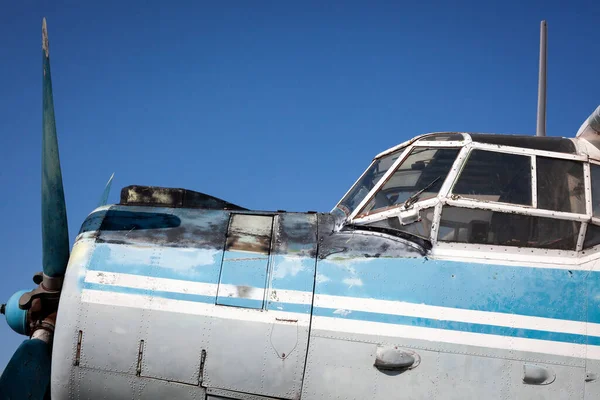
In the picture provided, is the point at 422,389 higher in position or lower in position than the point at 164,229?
lower

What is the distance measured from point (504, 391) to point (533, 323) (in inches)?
28.8

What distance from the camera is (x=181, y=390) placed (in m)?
6.92

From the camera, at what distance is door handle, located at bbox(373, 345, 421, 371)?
22.5 feet

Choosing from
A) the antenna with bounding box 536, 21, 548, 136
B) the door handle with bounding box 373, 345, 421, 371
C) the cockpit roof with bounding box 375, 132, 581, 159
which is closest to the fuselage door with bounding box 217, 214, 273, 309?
the door handle with bounding box 373, 345, 421, 371

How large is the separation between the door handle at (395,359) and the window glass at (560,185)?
2166mm

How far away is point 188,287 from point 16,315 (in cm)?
236

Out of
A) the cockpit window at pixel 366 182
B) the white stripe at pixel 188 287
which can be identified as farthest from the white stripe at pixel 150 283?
the cockpit window at pixel 366 182

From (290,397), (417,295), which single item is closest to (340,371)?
(290,397)

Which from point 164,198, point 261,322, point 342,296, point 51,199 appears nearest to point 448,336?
point 342,296

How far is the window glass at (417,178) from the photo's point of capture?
7848 mm

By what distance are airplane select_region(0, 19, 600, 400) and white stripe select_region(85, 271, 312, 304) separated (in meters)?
0.01

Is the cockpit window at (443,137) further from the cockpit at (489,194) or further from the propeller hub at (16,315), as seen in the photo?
the propeller hub at (16,315)

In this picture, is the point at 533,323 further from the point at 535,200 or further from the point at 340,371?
the point at 340,371

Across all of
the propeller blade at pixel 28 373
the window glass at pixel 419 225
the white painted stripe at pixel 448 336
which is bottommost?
the propeller blade at pixel 28 373
